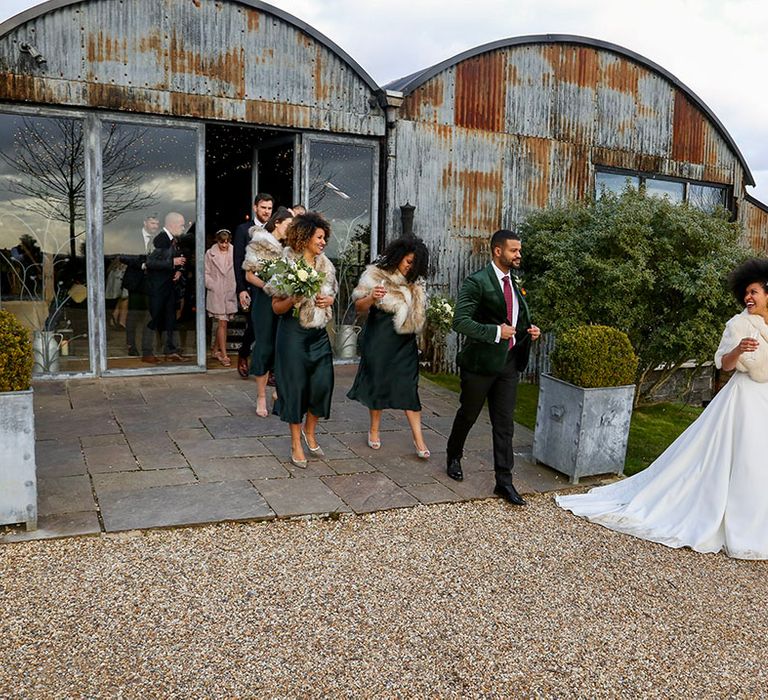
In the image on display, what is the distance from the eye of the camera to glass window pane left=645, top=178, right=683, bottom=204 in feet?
39.2

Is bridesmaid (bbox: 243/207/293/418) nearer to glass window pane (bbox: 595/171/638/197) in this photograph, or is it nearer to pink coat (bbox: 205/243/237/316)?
pink coat (bbox: 205/243/237/316)

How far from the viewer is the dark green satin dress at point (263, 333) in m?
6.62

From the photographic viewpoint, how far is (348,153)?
30.5 ft

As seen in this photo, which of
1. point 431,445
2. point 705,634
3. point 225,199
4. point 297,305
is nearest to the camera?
point 705,634

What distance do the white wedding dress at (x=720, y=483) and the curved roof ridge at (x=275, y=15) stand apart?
5953 mm

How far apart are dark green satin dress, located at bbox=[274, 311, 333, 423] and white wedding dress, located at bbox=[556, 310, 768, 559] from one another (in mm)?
2000

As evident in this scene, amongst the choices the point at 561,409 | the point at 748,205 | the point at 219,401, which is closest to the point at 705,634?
the point at 561,409

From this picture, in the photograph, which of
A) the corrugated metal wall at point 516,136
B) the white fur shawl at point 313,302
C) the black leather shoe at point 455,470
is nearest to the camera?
the white fur shawl at point 313,302

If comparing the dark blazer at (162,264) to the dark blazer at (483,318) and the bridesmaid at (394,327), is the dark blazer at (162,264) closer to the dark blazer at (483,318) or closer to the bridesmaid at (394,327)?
the bridesmaid at (394,327)

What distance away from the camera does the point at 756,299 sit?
4762mm

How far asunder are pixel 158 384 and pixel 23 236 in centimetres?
208

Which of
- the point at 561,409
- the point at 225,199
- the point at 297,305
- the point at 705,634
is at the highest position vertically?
the point at 225,199

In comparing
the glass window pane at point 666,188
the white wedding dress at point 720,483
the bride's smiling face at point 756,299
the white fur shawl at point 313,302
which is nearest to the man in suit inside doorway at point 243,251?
the white fur shawl at point 313,302

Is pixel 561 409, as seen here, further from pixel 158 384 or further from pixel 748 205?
pixel 748 205
